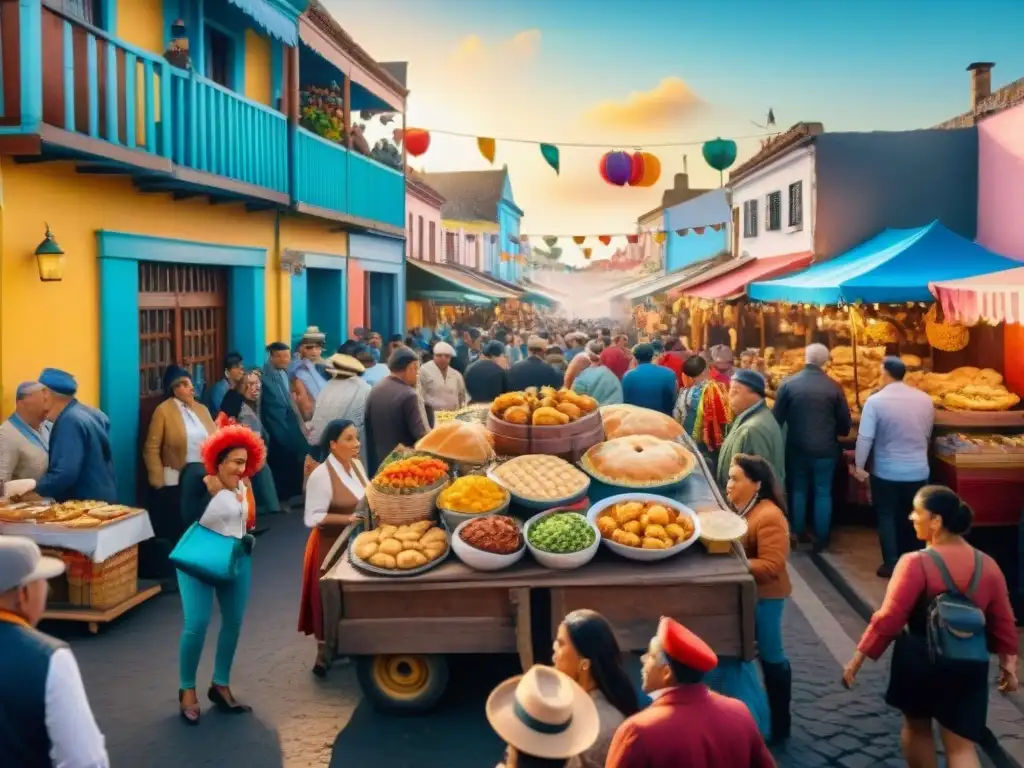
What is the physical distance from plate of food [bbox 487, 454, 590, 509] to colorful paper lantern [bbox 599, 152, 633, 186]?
1335 centimetres

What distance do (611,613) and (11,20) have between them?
20.8 feet

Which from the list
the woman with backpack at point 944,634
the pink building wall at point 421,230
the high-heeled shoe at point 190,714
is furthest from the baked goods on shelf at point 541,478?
the pink building wall at point 421,230

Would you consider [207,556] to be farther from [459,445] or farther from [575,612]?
[575,612]

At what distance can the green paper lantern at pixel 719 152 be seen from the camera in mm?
16969

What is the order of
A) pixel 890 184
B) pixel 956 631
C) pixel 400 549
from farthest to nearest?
pixel 890 184, pixel 400 549, pixel 956 631

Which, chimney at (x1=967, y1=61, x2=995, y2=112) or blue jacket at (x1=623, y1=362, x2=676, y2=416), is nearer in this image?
blue jacket at (x1=623, y1=362, x2=676, y2=416)

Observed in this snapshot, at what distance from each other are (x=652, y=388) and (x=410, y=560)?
18.2 ft

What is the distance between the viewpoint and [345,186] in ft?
51.9

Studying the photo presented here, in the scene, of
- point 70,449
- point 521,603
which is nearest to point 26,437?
point 70,449

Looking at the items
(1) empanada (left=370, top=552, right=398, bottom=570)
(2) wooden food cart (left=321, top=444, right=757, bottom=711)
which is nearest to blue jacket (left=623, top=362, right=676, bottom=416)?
(2) wooden food cart (left=321, top=444, right=757, bottom=711)

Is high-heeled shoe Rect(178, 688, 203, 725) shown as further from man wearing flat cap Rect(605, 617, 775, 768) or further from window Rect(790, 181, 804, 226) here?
window Rect(790, 181, 804, 226)

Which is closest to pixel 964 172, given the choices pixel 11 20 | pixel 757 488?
pixel 757 488

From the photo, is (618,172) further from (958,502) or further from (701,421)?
(958,502)

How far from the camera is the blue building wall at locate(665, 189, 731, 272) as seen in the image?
48844 mm
